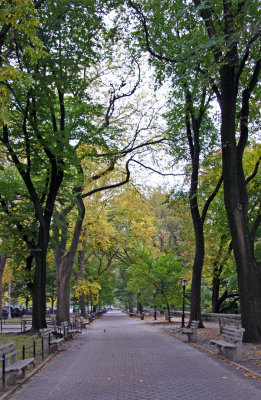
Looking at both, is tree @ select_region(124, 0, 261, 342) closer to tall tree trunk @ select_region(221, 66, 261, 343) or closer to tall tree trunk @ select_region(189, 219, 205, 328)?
tall tree trunk @ select_region(221, 66, 261, 343)

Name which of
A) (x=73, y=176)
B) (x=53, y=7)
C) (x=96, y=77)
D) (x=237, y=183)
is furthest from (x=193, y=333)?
(x=96, y=77)

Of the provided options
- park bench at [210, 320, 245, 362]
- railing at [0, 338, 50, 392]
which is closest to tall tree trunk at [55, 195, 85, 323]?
railing at [0, 338, 50, 392]

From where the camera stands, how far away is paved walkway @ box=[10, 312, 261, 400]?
7227 millimetres

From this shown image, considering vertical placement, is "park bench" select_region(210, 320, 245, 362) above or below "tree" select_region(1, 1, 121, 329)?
below

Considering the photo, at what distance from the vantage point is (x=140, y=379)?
8617 mm

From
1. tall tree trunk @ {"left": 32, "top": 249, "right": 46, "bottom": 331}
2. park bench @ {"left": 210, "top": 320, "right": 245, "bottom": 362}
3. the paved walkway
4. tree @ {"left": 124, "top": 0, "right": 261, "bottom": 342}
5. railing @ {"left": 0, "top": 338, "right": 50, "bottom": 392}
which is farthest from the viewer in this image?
tall tree trunk @ {"left": 32, "top": 249, "right": 46, "bottom": 331}

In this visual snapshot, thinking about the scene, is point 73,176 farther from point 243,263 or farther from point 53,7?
point 243,263

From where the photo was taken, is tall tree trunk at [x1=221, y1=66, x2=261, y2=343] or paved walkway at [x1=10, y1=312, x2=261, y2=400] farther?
tall tree trunk at [x1=221, y1=66, x2=261, y2=343]

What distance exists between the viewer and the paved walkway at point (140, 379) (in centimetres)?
723

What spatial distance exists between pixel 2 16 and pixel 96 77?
15302 mm

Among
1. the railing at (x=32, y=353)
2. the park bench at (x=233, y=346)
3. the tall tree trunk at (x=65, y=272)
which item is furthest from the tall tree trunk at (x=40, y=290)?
the park bench at (x=233, y=346)

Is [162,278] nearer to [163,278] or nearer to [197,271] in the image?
[163,278]

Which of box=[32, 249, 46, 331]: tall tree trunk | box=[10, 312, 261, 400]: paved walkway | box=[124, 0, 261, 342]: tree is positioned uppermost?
box=[124, 0, 261, 342]: tree

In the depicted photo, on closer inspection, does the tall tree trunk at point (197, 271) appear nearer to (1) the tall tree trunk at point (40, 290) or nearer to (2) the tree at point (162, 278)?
(2) the tree at point (162, 278)
